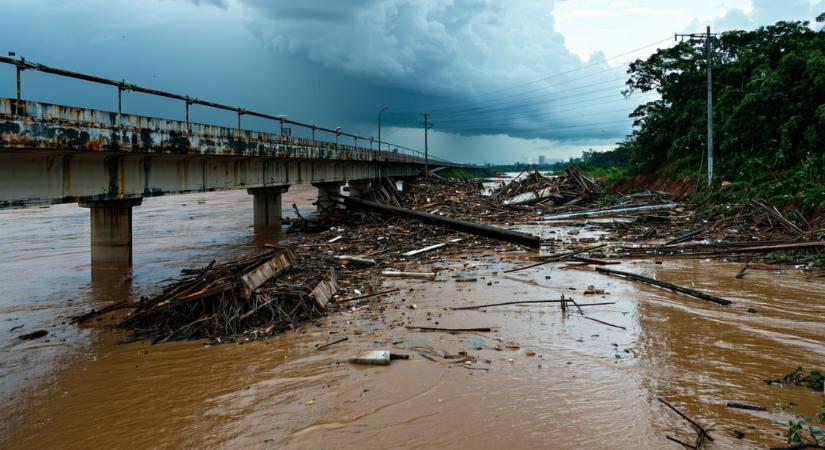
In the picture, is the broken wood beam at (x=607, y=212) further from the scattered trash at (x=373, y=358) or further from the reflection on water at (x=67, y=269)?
the scattered trash at (x=373, y=358)

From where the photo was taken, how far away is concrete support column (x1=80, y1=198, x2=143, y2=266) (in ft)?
48.0

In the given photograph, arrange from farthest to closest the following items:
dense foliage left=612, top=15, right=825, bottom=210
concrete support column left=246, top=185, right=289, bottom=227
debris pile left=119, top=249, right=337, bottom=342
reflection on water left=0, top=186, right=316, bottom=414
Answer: concrete support column left=246, top=185, right=289, bottom=227 < dense foliage left=612, top=15, right=825, bottom=210 < debris pile left=119, top=249, right=337, bottom=342 < reflection on water left=0, top=186, right=316, bottom=414

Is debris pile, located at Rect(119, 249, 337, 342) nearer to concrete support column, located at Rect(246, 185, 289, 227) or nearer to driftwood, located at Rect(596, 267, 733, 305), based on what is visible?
driftwood, located at Rect(596, 267, 733, 305)

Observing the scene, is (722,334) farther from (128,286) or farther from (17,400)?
(128,286)

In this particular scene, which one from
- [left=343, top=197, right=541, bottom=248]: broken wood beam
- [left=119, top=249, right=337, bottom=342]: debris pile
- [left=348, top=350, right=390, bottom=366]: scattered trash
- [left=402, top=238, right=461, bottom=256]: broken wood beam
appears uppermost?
[left=343, top=197, right=541, bottom=248]: broken wood beam

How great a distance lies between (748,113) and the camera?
2367 centimetres

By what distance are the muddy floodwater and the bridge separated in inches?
104

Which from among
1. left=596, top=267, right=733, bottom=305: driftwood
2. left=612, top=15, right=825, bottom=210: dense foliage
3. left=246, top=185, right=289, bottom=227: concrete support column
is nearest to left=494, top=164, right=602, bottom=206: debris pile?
left=612, top=15, right=825, bottom=210: dense foliage

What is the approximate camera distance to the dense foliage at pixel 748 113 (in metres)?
19.6

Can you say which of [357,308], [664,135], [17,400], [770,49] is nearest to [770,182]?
[770,49]

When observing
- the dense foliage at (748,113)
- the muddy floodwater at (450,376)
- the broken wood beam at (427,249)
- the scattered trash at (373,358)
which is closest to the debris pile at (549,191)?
the dense foliage at (748,113)

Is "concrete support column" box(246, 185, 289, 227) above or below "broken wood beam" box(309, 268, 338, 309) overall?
above

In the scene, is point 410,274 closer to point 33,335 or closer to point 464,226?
point 464,226

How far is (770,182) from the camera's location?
20.1m
